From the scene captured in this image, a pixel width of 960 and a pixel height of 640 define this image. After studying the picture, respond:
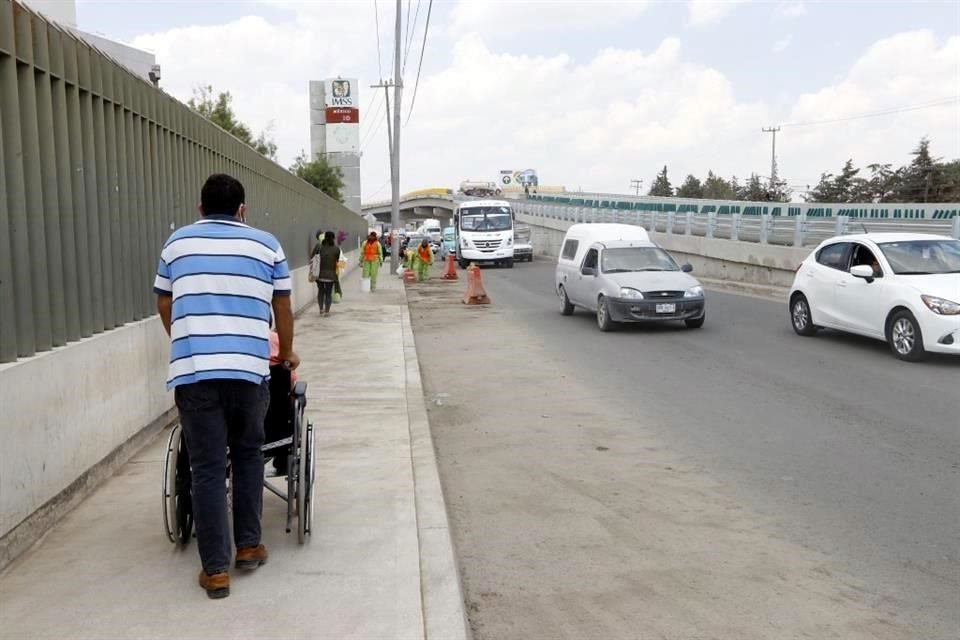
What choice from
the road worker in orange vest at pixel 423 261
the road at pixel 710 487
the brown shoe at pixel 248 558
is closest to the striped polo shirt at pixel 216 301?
the brown shoe at pixel 248 558

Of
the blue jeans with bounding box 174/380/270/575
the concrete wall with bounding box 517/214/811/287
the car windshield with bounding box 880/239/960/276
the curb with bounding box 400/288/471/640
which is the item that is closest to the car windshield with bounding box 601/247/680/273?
the car windshield with bounding box 880/239/960/276

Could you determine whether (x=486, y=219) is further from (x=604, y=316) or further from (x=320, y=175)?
(x=320, y=175)

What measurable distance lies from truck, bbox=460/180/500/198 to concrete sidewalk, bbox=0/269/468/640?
104 meters

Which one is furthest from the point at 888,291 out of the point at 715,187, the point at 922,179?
the point at 715,187

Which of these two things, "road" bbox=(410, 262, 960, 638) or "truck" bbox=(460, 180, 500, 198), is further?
"truck" bbox=(460, 180, 500, 198)

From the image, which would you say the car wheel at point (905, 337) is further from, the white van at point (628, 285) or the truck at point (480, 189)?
the truck at point (480, 189)

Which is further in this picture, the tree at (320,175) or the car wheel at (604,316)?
the tree at (320,175)

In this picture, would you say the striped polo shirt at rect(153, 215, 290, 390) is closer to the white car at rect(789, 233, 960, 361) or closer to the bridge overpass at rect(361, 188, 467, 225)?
the white car at rect(789, 233, 960, 361)

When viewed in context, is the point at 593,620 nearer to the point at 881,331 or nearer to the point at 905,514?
the point at 905,514

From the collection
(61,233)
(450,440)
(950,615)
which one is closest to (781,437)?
(450,440)

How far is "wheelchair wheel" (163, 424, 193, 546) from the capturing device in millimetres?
4512

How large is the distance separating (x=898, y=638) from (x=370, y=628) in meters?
2.30

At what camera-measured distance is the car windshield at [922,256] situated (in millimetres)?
11977

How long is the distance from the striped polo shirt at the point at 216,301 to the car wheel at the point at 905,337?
9.31 meters
